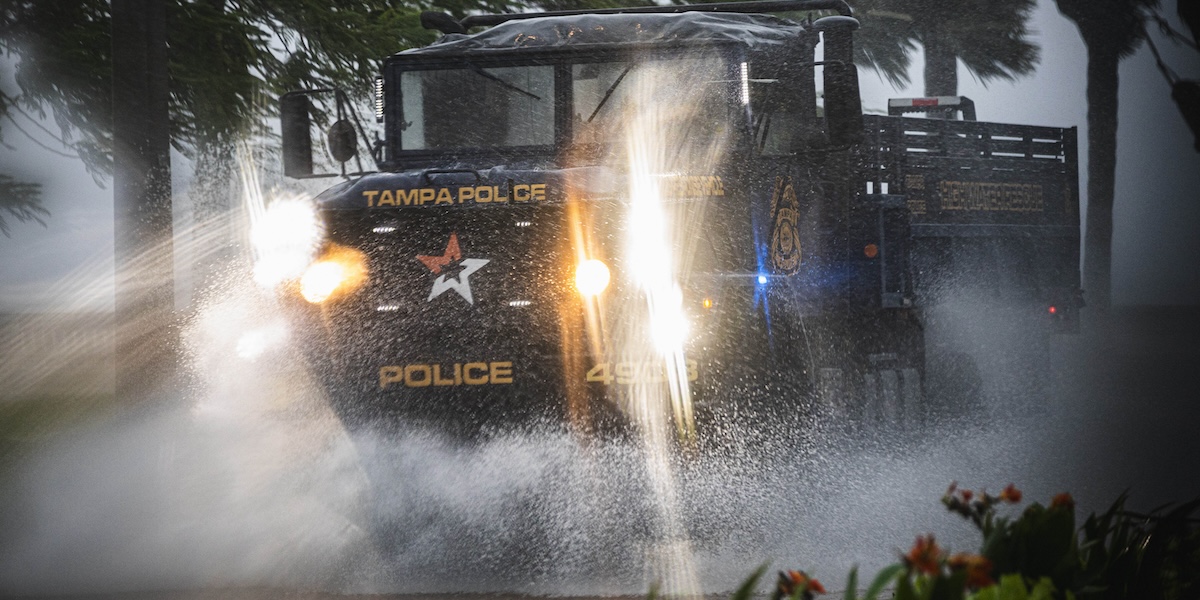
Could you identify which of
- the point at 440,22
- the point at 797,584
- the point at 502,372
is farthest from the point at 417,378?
the point at 797,584

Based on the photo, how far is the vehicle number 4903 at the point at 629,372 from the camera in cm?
567

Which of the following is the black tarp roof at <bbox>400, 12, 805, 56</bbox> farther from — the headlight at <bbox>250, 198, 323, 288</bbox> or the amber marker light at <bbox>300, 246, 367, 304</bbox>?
the amber marker light at <bbox>300, 246, 367, 304</bbox>

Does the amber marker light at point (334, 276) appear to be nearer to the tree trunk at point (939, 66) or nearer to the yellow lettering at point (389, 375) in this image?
the yellow lettering at point (389, 375)

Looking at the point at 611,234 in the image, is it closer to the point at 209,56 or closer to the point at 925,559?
the point at 925,559

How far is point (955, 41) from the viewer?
51.4 feet

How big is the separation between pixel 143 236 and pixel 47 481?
1833 mm

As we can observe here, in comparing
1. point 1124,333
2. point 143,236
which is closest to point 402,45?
point 143,236

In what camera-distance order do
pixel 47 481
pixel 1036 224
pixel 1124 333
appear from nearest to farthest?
pixel 47 481 < pixel 1036 224 < pixel 1124 333

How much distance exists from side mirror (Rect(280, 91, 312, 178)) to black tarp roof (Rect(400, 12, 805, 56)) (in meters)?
0.76

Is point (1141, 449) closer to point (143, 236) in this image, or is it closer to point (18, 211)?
point (143, 236)

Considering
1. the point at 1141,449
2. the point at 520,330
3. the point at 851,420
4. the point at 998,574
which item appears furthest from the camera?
the point at 1141,449

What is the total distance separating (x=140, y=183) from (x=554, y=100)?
3.53 metres

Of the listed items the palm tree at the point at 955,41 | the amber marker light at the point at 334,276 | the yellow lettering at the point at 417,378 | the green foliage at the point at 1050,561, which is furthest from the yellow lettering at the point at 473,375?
the palm tree at the point at 955,41

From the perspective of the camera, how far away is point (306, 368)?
6.06 meters
